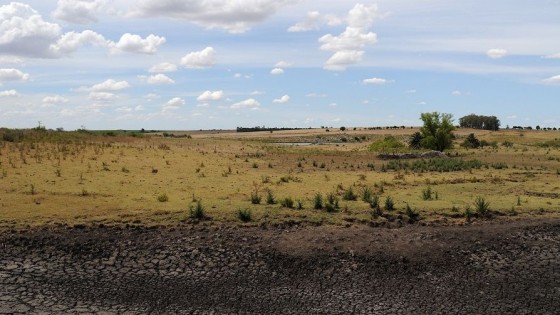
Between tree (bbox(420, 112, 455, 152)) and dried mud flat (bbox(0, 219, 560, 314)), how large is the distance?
150 feet

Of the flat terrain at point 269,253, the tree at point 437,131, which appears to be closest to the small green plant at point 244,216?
the flat terrain at point 269,253

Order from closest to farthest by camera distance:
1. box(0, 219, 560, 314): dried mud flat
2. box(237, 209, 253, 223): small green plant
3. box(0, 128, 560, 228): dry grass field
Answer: box(0, 219, 560, 314): dried mud flat < box(237, 209, 253, 223): small green plant < box(0, 128, 560, 228): dry grass field

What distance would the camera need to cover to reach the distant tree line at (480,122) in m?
157

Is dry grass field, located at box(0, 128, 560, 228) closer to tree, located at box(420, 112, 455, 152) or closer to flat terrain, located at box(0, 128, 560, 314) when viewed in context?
flat terrain, located at box(0, 128, 560, 314)

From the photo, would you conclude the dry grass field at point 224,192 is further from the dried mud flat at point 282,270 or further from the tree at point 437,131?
the tree at point 437,131

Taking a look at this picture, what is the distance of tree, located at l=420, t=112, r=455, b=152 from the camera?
198ft

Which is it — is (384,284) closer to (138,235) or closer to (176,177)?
(138,235)

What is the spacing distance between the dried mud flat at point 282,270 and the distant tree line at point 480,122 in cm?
15177

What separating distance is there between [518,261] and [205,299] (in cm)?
861

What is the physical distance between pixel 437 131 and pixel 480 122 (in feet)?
361

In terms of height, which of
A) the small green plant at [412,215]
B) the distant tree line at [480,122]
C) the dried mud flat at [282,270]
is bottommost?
the dried mud flat at [282,270]

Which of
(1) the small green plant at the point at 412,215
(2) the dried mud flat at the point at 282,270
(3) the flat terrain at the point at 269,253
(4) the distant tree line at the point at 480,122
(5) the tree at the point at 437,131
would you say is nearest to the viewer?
(2) the dried mud flat at the point at 282,270

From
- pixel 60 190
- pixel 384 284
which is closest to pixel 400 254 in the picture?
pixel 384 284

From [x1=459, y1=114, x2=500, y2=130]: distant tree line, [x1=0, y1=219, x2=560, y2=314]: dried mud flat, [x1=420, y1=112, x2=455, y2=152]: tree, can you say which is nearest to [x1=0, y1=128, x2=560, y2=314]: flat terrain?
[x1=0, y1=219, x2=560, y2=314]: dried mud flat
